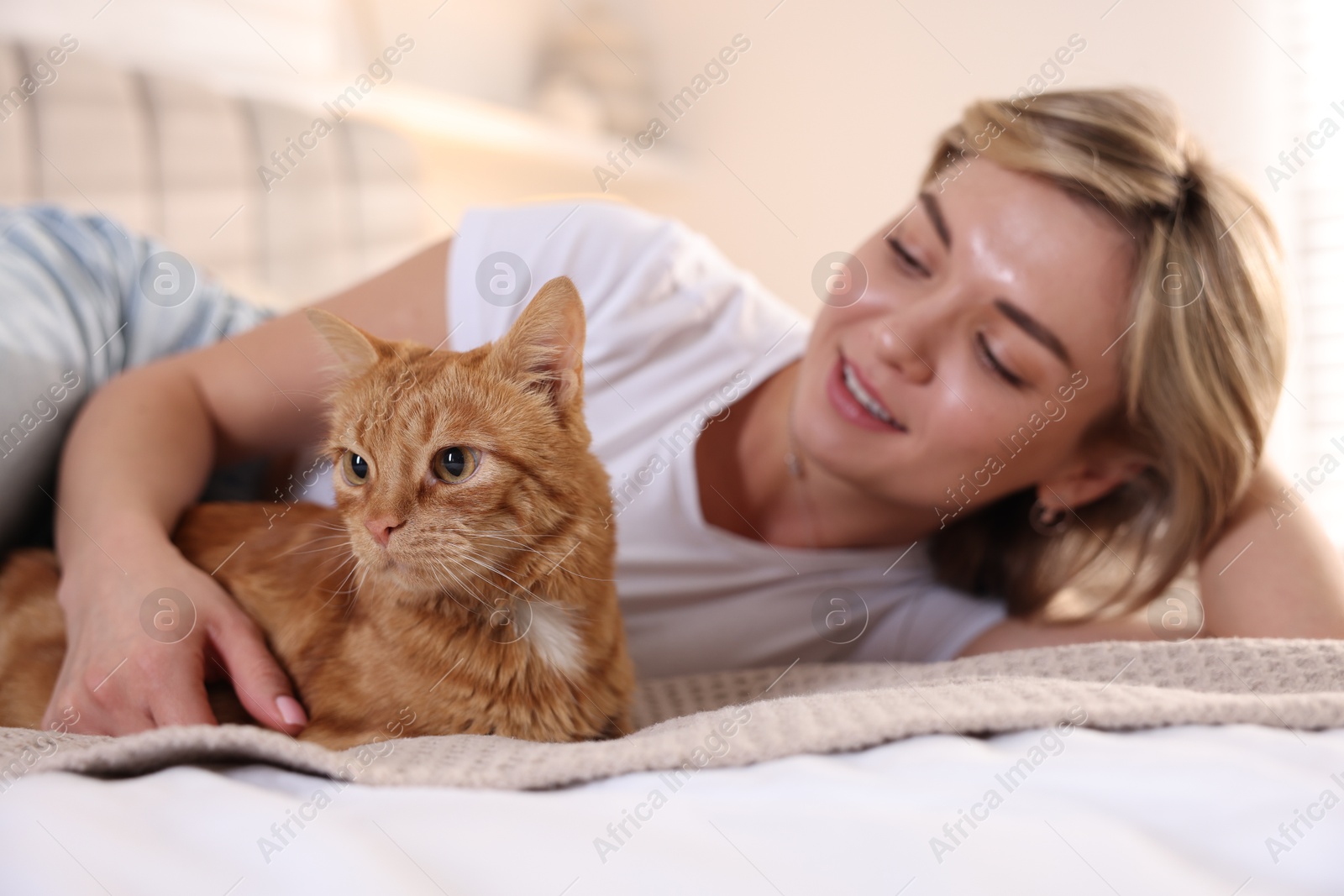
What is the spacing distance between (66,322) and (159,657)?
598mm

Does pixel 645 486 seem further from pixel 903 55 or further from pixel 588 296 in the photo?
pixel 903 55

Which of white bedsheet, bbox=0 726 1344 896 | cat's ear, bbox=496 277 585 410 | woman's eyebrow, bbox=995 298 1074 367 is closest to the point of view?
white bedsheet, bbox=0 726 1344 896

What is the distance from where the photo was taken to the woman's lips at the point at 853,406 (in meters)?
1.24

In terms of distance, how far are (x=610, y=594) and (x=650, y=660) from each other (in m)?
0.56

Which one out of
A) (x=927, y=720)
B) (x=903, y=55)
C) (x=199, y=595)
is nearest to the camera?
(x=927, y=720)

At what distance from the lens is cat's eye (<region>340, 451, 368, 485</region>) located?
2.38 feet

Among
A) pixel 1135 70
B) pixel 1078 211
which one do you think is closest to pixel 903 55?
pixel 1135 70

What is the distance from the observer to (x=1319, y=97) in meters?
3.29

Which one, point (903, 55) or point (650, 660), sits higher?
point (903, 55)

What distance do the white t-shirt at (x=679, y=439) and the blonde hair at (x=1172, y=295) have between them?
238 millimetres

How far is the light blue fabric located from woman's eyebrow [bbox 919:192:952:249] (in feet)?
3.45

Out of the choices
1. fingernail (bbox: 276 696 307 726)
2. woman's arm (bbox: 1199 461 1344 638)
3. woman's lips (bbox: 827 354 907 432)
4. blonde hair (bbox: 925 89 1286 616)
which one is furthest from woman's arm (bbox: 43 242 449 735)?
woman's arm (bbox: 1199 461 1344 638)

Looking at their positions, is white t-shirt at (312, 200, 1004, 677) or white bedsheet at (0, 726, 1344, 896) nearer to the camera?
white bedsheet at (0, 726, 1344, 896)

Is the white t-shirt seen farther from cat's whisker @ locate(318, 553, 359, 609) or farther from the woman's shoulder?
cat's whisker @ locate(318, 553, 359, 609)
